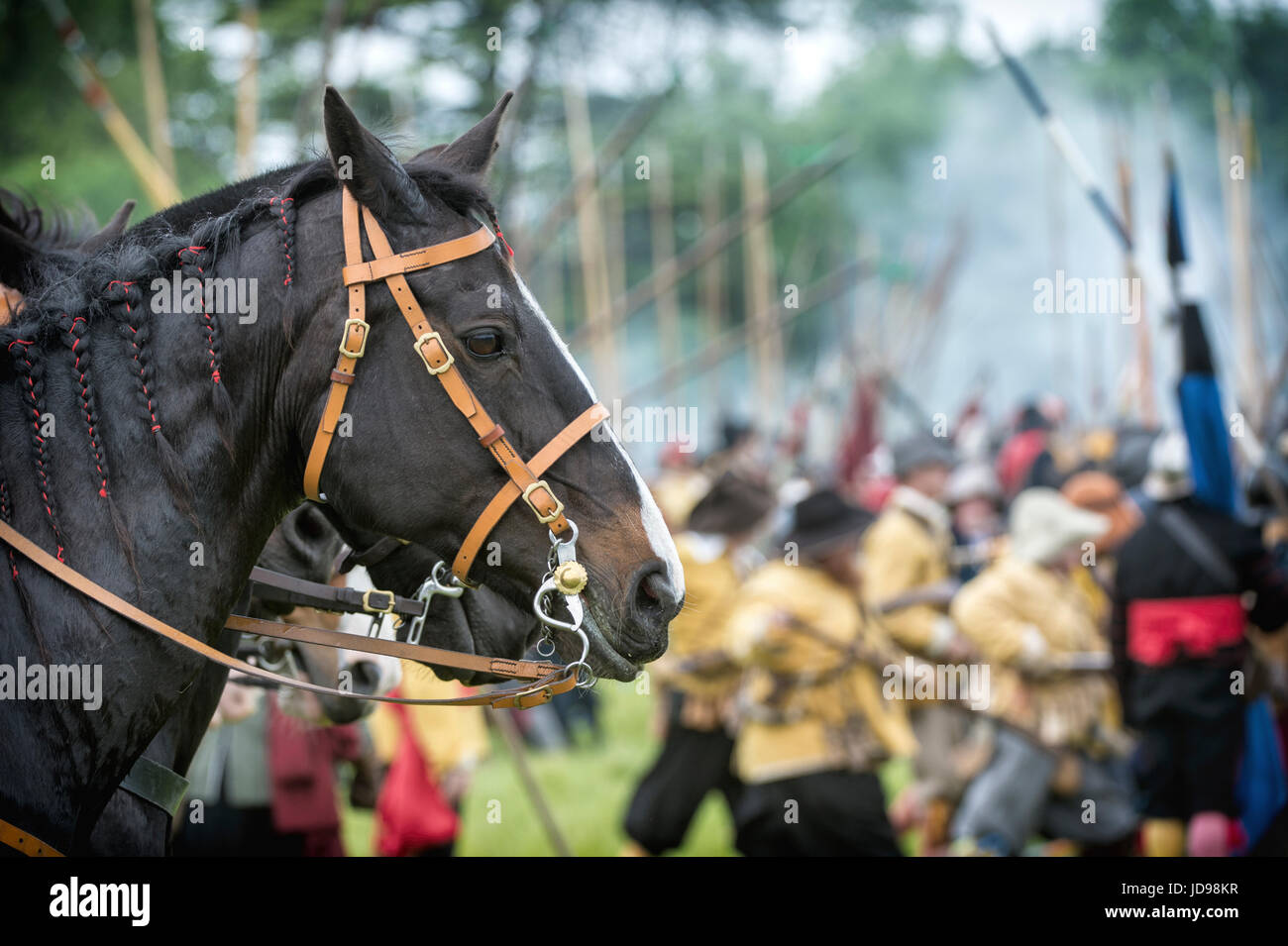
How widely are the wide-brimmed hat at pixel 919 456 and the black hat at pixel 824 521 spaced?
121 inches

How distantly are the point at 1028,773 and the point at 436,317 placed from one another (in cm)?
622

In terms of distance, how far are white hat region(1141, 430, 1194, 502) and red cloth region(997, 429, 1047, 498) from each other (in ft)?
A: 19.6

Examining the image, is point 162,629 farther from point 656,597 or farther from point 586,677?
point 656,597

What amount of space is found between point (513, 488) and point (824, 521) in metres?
5.38

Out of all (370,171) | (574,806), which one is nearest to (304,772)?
(370,171)

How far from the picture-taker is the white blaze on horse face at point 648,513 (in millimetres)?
2484

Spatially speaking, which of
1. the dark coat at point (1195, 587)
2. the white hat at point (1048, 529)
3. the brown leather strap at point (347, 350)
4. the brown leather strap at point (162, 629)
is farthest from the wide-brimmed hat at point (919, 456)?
the brown leather strap at point (347, 350)

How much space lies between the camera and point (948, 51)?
4384 centimetres

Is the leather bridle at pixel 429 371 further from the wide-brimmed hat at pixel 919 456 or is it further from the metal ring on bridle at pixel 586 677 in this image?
the wide-brimmed hat at pixel 919 456

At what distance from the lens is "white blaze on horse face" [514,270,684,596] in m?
2.48
